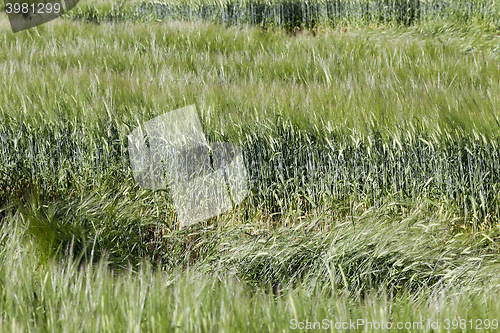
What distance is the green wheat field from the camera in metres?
1.00

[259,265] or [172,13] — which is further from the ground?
[172,13]

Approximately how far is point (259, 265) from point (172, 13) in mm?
5320

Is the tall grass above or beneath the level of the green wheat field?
above

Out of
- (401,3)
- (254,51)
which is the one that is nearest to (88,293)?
(254,51)

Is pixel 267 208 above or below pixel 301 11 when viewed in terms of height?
below

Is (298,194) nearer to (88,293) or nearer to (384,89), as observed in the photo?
(384,89)

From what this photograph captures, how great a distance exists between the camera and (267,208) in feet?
6.68

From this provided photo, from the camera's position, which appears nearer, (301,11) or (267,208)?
(267,208)

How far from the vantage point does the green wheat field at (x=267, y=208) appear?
3.30ft

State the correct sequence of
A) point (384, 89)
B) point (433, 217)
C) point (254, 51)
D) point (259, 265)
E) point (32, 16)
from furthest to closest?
point (32, 16), point (254, 51), point (384, 89), point (433, 217), point (259, 265)

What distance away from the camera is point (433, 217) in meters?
1.81

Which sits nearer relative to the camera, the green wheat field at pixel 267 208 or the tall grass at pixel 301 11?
the green wheat field at pixel 267 208

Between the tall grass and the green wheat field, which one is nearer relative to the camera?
the green wheat field

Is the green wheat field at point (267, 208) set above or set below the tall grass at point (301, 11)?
below
